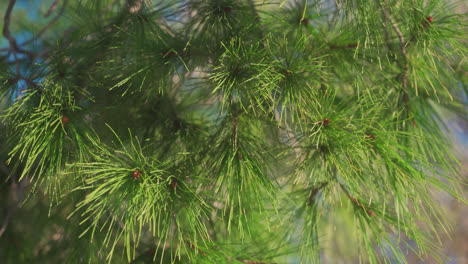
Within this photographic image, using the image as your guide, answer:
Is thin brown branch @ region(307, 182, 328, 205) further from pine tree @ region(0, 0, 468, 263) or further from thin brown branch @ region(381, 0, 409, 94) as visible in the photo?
thin brown branch @ region(381, 0, 409, 94)

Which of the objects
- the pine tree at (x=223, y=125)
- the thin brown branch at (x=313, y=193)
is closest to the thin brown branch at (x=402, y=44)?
the pine tree at (x=223, y=125)

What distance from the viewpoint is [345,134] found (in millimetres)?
551

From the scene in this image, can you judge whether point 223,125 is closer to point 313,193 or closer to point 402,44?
point 313,193

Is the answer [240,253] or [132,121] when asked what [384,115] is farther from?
[132,121]

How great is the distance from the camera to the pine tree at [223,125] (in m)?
0.56

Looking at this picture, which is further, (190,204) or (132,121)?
(132,121)

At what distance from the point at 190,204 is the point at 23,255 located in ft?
1.74

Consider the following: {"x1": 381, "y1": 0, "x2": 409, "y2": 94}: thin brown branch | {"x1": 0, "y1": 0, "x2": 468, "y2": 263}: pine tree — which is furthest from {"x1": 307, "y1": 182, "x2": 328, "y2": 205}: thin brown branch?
{"x1": 381, "y1": 0, "x2": 409, "y2": 94}: thin brown branch

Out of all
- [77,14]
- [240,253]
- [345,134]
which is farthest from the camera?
[77,14]

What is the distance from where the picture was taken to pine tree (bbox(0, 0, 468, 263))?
557 mm

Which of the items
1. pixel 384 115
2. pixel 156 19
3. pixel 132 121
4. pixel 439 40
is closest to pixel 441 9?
pixel 439 40

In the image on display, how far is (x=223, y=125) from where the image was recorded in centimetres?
67

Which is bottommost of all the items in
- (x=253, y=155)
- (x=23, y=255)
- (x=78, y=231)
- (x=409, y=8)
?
(x=23, y=255)

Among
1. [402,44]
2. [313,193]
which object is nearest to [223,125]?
[313,193]
